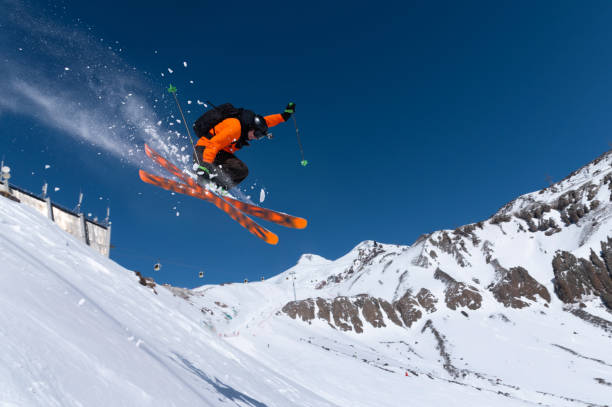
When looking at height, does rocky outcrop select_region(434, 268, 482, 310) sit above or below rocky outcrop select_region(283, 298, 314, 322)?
above

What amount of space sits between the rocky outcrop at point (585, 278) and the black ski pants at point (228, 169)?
91.0 meters

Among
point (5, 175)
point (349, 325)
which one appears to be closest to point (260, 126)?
point (5, 175)

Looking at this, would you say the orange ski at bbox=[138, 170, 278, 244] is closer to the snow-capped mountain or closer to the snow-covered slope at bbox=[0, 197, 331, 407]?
the snow-capped mountain

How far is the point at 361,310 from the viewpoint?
227 feet

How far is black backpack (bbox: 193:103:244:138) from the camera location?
8188 mm

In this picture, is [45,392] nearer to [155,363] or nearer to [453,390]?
[155,363]

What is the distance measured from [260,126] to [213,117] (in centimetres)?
129

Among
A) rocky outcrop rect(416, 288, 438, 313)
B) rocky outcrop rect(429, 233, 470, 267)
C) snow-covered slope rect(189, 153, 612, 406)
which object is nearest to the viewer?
snow-covered slope rect(189, 153, 612, 406)

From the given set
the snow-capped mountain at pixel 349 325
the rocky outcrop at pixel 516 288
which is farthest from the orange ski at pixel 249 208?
the rocky outcrop at pixel 516 288

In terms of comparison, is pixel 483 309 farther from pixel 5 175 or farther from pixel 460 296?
pixel 5 175

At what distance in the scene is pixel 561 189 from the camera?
11700cm

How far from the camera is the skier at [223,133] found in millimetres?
8102

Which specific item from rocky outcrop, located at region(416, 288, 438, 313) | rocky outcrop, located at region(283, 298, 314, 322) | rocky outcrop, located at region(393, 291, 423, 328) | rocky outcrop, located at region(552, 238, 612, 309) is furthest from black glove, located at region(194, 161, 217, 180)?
rocky outcrop, located at region(552, 238, 612, 309)

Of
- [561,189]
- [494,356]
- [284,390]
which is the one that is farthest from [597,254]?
[284,390]
